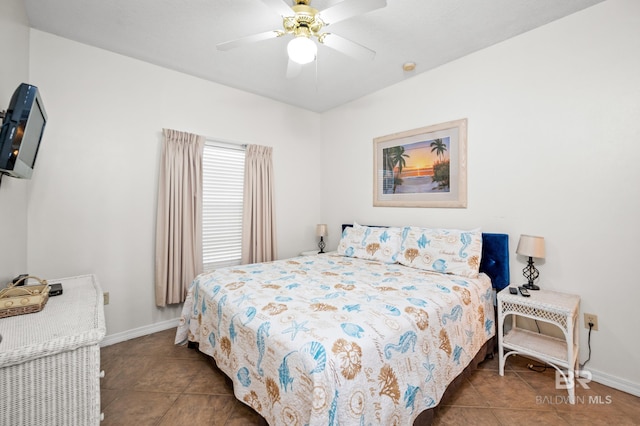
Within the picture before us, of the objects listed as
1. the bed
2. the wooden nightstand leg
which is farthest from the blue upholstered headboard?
the wooden nightstand leg

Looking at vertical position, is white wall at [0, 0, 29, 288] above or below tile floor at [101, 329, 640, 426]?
above

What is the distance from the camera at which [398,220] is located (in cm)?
335

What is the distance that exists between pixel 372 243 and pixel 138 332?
2.67 metres

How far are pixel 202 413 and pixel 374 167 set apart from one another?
3063mm

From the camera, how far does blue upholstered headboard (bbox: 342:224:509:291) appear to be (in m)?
2.43

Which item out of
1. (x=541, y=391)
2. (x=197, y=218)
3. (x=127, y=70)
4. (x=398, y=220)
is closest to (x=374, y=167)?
(x=398, y=220)

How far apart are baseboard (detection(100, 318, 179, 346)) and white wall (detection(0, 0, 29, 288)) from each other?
3.11 ft

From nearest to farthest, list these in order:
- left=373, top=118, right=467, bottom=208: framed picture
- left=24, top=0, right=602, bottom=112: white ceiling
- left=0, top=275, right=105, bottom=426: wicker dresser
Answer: left=0, top=275, right=105, bottom=426: wicker dresser < left=24, top=0, right=602, bottom=112: white ceiling < left=373, top=118, right=467, bottom=208: framed picture

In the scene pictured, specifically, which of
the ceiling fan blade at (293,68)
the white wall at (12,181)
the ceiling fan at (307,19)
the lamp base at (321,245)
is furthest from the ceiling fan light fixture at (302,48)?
the lamp base at (321,245)

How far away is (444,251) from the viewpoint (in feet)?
8.21

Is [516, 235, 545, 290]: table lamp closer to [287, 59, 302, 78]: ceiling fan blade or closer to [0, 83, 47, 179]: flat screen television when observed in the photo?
[287, 59, 302, 78]: ceiling fan blade

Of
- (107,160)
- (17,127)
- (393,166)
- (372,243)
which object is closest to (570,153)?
(393,166)

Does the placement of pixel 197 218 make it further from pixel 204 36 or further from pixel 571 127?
Result: pixel 571 127

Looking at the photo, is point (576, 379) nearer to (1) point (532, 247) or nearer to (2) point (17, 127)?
(1) point (532, 247)
